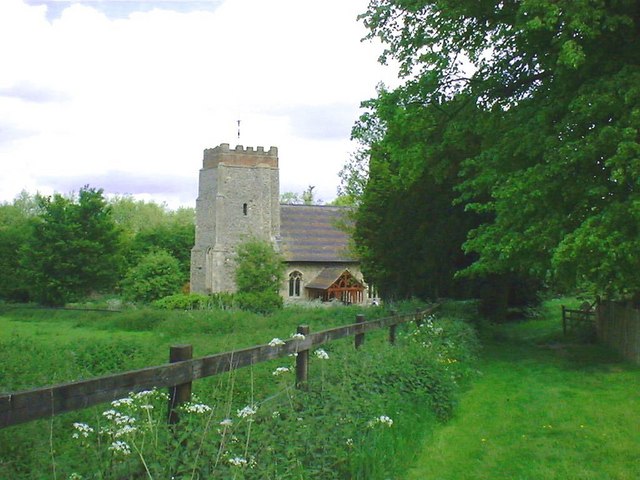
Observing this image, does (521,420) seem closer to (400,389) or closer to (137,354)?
(400,389)

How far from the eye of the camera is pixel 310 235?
2067 inches

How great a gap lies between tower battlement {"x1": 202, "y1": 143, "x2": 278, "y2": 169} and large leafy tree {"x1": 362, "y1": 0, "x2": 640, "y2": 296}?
36367 millimetres

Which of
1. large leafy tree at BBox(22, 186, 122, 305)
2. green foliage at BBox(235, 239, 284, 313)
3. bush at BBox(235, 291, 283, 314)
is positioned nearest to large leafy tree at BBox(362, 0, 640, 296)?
bush at BBox(235, 291, 283, 314)

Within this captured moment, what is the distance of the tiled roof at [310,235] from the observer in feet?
166

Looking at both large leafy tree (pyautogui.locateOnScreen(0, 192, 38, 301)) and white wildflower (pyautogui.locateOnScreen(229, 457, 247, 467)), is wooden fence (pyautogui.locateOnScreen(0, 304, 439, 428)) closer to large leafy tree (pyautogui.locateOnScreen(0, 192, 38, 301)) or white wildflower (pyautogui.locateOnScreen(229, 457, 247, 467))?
white wildflower (pyautogui.locateOnScreen(229, 457, 247, 467))

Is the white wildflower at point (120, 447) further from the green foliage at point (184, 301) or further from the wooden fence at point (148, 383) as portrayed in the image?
the green foliage at point (184, 301)

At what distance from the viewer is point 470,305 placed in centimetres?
1783

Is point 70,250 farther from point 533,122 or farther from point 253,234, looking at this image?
point 533,122

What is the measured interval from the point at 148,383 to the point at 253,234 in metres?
45.7

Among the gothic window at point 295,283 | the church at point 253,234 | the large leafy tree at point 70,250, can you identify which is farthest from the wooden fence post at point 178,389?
the gothic window at point 295,283

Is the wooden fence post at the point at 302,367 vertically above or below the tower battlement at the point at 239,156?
below

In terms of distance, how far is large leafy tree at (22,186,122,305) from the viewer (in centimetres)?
3925

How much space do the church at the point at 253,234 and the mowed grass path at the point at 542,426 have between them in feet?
121

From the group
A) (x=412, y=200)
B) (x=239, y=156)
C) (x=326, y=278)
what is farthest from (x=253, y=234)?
(x=412, y=200)
